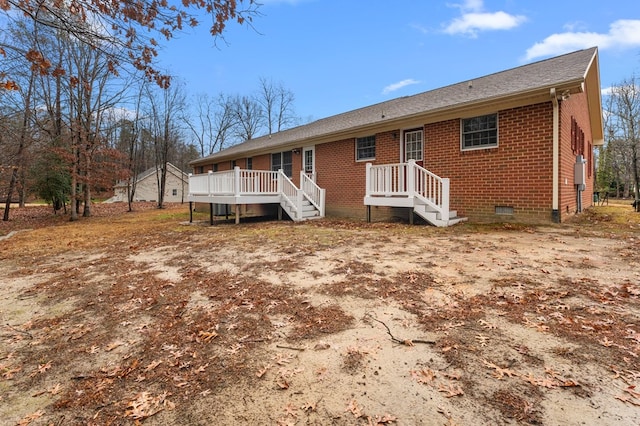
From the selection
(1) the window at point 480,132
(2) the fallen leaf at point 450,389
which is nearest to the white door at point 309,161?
(1) the window at point 480,132

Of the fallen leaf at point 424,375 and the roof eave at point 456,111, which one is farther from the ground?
the roof eave at point 456,111

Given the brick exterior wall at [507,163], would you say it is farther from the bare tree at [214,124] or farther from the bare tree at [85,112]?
the bare tree at [214,124]

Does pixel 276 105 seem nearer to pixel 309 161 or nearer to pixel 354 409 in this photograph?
pixel 309 161

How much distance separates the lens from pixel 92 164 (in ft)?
56.1

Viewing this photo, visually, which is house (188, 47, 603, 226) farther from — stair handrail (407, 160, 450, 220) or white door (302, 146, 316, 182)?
white door (302, 146, 316, 182)

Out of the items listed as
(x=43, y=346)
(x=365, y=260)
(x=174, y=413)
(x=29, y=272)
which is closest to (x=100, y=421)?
(x=174, y=413)

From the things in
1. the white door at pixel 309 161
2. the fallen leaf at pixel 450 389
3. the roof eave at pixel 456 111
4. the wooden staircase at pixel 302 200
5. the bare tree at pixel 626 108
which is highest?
the bare tree at pixel 626 108

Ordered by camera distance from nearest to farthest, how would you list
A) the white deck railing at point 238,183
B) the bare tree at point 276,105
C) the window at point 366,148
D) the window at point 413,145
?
1. the window at point 413,145
2. the white deck railing at point 238,183
3. the window at point 366,148
4. the bare tree at point 276,105

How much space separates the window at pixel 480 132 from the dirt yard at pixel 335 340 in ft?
13.0

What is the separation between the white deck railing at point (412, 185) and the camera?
27.4 feet

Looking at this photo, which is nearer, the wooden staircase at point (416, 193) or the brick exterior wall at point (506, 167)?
the brick exterior wall at point (506, 167)

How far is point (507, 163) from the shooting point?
26.7 feet

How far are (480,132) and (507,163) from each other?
1.16m

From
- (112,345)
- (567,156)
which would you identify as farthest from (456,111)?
(112,345)
